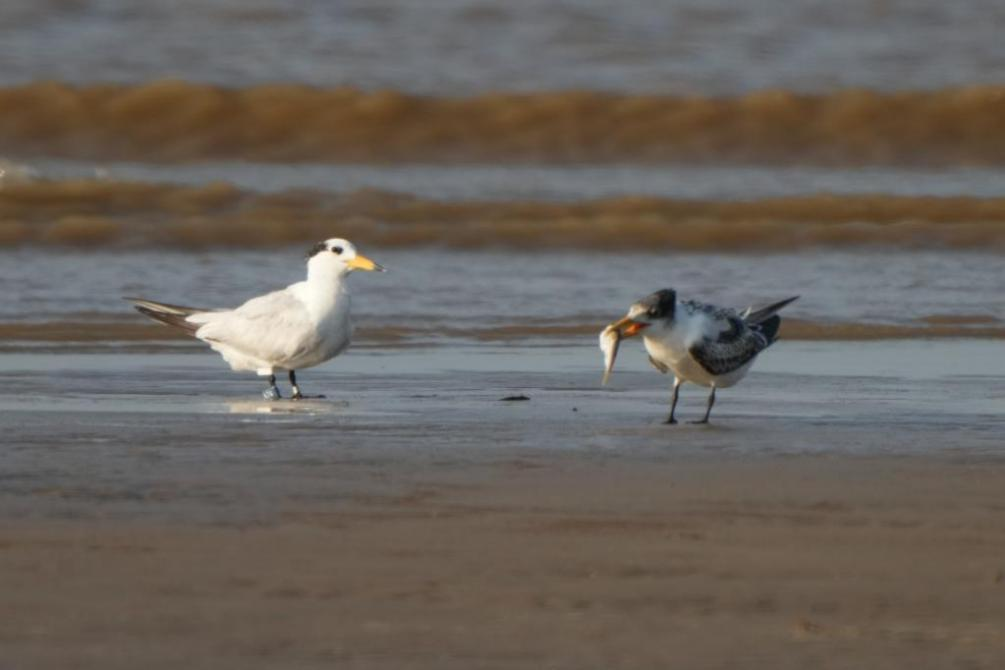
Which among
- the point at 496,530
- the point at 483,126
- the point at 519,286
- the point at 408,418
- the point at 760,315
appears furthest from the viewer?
the point at 483,126

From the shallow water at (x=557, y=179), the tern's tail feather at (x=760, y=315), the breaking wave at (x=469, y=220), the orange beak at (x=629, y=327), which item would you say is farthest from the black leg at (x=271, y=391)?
the shallow water at (x=557, y=179)

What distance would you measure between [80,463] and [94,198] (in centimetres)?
773

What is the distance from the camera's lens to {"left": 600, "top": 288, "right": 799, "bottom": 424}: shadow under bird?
6293mm

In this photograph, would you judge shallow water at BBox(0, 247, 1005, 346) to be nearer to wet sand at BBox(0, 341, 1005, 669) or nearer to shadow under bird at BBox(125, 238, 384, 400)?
shadow under bird at BBox(125, 238, 384, 400)

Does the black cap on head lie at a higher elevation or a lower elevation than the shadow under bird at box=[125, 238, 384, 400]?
higher

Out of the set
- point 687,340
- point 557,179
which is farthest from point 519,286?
point 557,179

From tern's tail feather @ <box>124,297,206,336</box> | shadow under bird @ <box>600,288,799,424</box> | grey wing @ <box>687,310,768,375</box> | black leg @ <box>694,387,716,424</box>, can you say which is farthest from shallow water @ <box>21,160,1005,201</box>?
black leg @ <box>694,387,716,424</box>

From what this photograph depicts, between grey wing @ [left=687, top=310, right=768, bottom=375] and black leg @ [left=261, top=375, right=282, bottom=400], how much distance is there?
1.55 meters

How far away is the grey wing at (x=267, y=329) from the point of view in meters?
7.13

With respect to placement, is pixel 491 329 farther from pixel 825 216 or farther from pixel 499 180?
pixel 499 180

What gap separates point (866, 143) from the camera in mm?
15539

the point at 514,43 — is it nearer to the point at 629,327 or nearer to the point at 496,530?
the point at 629,327

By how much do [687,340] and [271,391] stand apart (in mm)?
1608

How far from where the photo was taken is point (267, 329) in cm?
718
